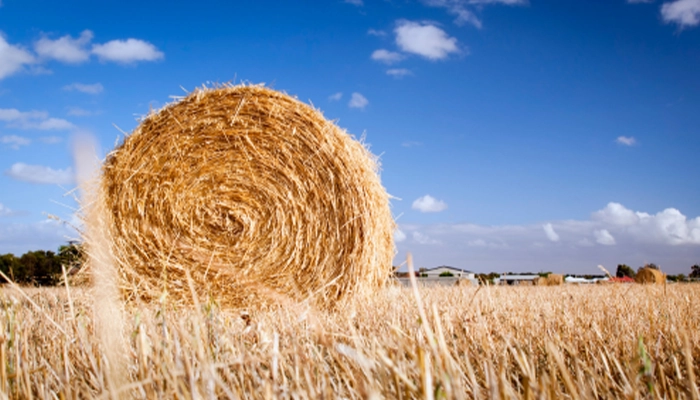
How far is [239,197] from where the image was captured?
5.13m

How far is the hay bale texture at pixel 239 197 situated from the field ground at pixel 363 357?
116 centimetres

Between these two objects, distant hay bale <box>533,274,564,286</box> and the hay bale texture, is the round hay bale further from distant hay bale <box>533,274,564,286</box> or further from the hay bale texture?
the hay bale texture

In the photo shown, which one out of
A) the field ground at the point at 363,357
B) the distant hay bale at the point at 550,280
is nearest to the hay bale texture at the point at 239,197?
the field ground at the point at 363,357

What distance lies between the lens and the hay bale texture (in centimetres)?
498

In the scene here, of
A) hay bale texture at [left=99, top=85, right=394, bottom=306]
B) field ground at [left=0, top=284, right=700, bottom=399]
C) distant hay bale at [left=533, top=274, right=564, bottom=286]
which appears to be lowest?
field ground at [left=0, top=284, right=700, bottom=399]

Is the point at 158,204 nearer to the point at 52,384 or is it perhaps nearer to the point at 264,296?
the point at 264,296

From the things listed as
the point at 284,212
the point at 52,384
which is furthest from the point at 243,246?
the point at 52,384

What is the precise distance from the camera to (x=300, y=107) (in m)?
5.09

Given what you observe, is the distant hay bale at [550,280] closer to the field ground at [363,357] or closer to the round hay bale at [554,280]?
the round hay bale at [554,280]

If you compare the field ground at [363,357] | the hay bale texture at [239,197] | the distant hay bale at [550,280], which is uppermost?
the hay bale texture at [239,197]

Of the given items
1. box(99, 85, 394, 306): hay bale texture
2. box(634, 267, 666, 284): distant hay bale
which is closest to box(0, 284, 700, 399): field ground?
box(99, 85, 394, 306): hay bale texture

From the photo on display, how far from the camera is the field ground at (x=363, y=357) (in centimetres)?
132

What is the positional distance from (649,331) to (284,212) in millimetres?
3071

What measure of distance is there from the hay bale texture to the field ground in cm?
116
